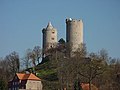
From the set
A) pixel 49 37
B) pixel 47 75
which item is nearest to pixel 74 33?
pixel 49 37

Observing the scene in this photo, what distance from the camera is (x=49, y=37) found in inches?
4114

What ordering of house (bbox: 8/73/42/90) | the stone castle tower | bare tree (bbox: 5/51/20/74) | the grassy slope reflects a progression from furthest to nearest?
the stone castle tower → bare tree (bbox: 5/51/20/74) → the grassy slope → house (bbox: 8/73/42/90)

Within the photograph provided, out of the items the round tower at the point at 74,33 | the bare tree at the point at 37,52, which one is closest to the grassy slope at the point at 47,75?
the bare tree at the point at 37,52

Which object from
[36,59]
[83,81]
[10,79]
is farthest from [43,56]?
[83,81]

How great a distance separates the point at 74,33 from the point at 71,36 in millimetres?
911

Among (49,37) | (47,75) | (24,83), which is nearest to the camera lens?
(24,83)

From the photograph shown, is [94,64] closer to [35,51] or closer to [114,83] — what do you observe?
[114,83]

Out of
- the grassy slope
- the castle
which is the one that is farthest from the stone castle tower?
the grassy slope

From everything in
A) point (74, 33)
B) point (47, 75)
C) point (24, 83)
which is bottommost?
point (24, 83)

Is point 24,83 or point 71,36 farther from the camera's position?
point 71,36

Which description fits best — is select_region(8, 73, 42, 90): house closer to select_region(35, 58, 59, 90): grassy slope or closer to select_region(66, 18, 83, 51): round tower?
select_region(35, 58, 59, 90): grassy slope

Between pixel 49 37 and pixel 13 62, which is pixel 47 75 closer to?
pixel 13 62

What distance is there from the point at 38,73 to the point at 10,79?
23.1ft

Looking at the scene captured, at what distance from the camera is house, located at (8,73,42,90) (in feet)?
257
